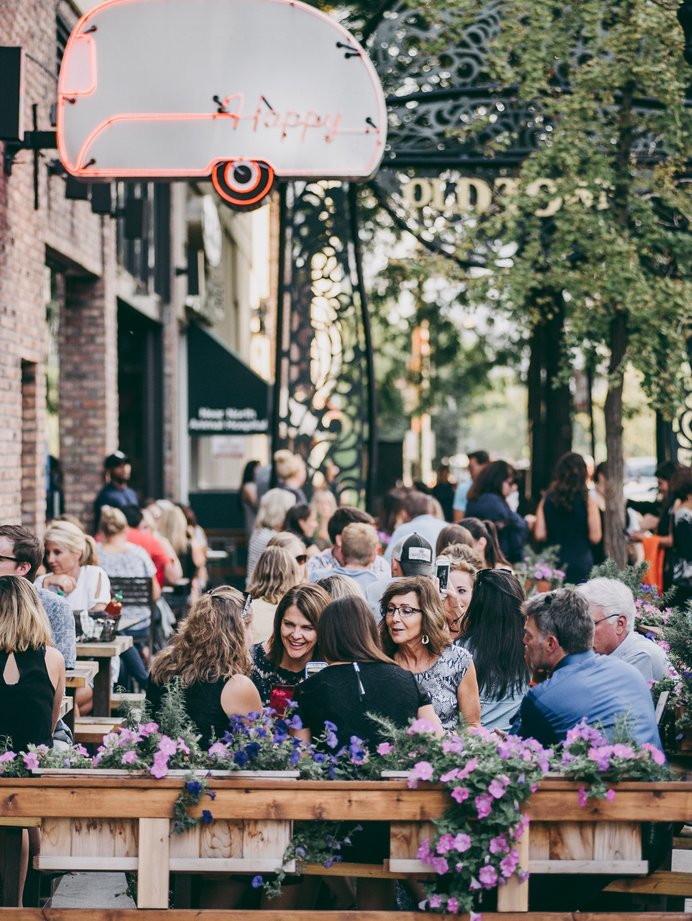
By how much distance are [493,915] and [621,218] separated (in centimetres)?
800

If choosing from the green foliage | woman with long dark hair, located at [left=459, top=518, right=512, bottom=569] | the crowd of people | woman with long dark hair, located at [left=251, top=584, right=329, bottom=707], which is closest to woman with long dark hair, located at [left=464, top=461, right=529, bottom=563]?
the green foliage

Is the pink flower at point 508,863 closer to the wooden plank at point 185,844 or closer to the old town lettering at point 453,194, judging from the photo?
the wooden plank at point 185,844

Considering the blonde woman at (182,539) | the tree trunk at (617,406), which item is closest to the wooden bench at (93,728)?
the tree trunk at (617,406)

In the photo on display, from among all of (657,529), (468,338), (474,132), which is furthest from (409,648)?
(468,338)

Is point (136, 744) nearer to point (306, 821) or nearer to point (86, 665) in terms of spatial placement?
point (306, 821)

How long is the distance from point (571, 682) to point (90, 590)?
14.6 feet

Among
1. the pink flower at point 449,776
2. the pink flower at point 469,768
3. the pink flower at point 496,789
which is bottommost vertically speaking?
the pink flower at point 496,789

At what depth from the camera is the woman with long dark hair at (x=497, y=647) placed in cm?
617

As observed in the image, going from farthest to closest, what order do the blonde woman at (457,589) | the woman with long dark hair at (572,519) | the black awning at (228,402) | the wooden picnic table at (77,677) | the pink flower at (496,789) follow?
the black awning at (228,402), the woman with long dark hair at (572,519), the blonde woman at (457,589), the wooden picnic table at (77,677), the pink flower at (496,789)

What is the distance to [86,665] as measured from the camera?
25.5ft

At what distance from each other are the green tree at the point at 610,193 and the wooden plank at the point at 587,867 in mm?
6868

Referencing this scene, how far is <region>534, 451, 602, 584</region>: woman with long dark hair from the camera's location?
436 inches

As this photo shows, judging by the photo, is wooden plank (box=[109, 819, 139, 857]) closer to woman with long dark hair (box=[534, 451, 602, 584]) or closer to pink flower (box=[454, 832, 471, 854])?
pink flower (box=[454, 832, 471, 854])

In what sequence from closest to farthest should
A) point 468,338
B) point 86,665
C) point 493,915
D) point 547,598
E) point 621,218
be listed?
point 493,915, point 547,598, point 86,665, point 621,218, point 468,338
